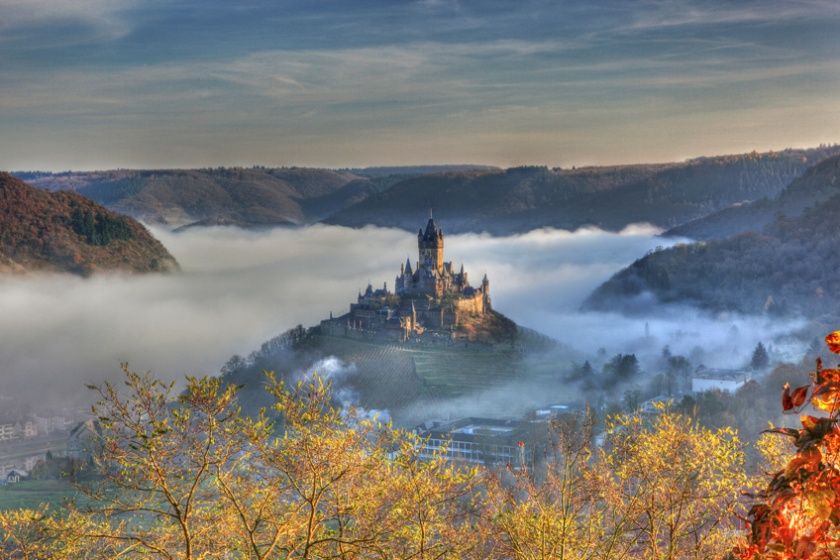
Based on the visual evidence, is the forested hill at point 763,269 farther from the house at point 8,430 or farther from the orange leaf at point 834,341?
the orange leaf at point 834,341

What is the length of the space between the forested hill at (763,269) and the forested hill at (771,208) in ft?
0.63

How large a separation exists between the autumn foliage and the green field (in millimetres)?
41025

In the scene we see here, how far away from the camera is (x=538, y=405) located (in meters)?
70.2

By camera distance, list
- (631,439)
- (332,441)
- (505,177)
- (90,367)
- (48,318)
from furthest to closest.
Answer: (505,177) → (48,318) → (90,367) → (631,439) → (332,441)

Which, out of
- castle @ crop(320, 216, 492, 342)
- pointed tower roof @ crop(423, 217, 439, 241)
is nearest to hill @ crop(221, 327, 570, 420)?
castle @ crop(320, 216, 492, 342)

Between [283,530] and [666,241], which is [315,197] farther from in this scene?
[283,530]

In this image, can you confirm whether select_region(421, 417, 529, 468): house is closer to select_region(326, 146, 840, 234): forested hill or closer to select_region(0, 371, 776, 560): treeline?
select_region(0, 371, 776, 560): treeline

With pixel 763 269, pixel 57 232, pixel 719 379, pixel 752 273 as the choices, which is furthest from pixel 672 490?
pixel 57 232

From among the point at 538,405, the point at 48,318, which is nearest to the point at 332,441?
the point at 538,405

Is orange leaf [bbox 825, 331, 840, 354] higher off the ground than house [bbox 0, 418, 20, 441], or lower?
higher

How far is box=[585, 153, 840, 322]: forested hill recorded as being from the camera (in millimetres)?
97500

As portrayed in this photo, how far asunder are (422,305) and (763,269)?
34987mm

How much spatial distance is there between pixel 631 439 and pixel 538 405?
5423cm

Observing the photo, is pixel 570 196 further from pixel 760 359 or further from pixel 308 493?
pixel 308 493
